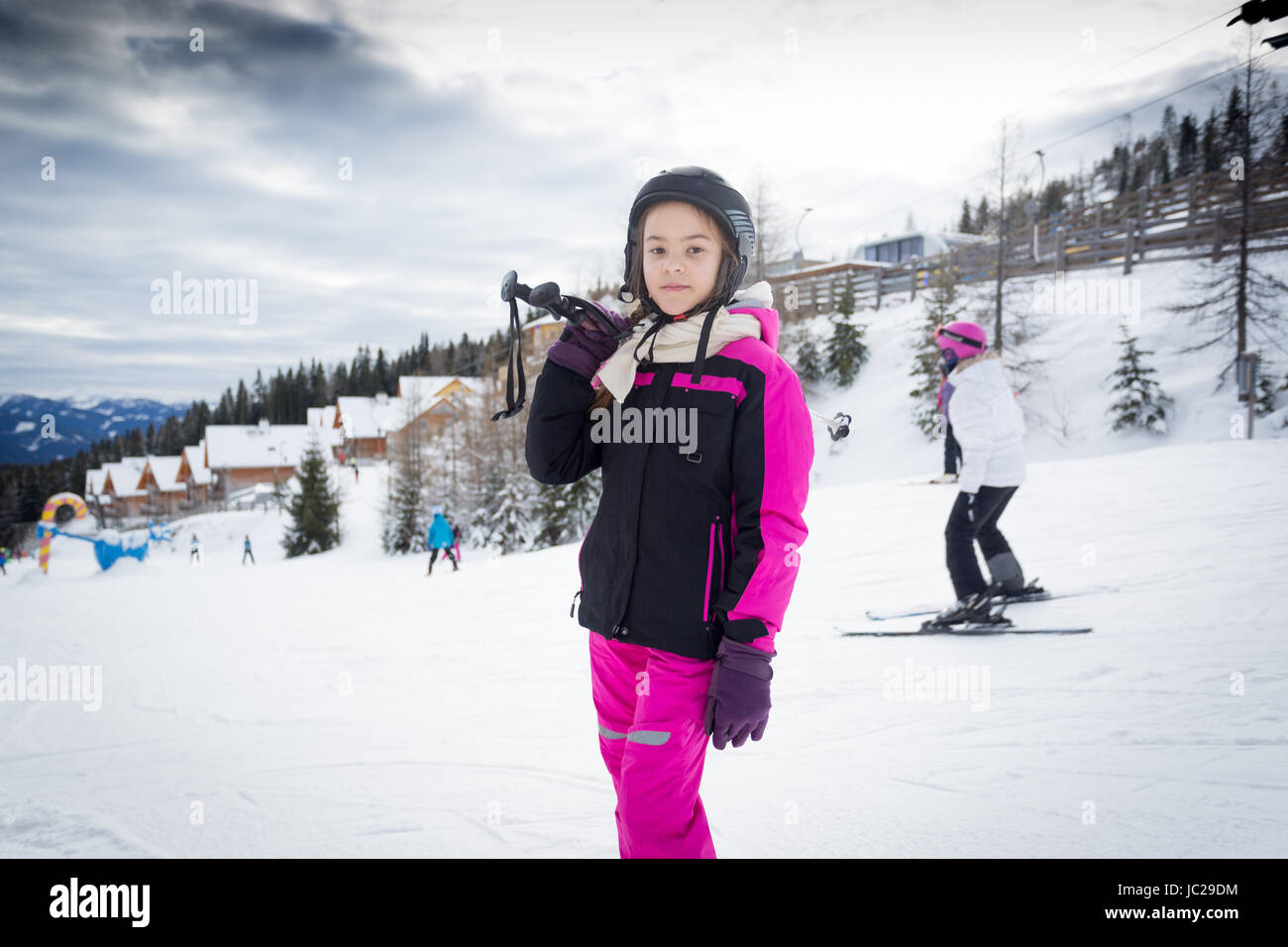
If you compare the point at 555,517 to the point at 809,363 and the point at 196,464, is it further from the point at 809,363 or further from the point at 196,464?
the point at 196,464

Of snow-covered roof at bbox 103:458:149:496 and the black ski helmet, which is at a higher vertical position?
the black ski helmet

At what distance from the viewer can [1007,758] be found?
10.3ft

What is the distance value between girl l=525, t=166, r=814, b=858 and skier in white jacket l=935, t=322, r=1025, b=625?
3.70 m

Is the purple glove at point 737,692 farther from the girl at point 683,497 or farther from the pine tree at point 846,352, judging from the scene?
the pine tree at point 846,352

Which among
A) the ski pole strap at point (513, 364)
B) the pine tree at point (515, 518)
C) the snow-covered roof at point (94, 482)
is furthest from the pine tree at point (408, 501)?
the snow-covered roof at point (94, 482)

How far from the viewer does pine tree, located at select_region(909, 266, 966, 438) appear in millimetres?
20938

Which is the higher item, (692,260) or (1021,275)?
(1021,275)

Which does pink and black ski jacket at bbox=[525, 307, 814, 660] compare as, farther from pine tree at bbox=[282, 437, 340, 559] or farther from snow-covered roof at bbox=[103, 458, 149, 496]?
snow-covered roof at bbox=[103, 458, 149, 496]

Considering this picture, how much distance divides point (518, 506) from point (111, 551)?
11897mm

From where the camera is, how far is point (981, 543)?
559cm

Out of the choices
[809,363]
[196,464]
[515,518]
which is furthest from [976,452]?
[196,464]

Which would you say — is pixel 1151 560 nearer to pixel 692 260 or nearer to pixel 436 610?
pixel 692 260

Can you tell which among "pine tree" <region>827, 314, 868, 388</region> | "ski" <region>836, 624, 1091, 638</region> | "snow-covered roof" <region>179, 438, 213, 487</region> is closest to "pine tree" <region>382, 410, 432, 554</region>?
"pine tree" <region>827, 314, 868, 388</region>
